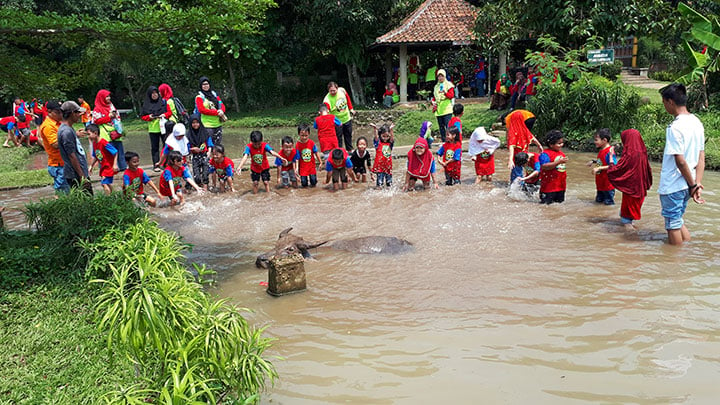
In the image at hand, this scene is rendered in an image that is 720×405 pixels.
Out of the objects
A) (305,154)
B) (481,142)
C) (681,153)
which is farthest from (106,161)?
(681,153)

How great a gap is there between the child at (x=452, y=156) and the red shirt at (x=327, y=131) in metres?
2.35

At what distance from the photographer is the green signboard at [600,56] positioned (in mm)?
13422

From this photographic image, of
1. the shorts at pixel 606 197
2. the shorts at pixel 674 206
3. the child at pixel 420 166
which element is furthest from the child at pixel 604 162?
the child at pixel 420 166

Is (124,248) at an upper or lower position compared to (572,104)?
lower

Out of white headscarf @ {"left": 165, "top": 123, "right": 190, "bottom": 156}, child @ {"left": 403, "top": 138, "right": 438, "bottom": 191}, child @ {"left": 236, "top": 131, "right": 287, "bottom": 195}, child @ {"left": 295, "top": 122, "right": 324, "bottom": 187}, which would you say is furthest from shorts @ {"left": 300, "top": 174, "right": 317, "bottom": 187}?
white headscarf @ {"left": 165, "top": 123, "right": 190, "bottom": 156}

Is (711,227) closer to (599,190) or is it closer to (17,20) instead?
(599,190)

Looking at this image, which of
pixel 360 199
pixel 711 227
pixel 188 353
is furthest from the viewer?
pixel 360 199

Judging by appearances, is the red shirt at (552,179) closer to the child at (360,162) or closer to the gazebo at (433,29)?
the child at (360,162)

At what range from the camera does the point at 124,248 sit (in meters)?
4.51

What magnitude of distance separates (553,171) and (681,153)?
98.1 inches

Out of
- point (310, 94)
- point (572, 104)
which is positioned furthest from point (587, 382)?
point (310, 94)

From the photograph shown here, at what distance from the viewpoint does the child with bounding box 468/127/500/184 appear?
30.1ft

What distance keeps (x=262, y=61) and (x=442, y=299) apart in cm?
2238

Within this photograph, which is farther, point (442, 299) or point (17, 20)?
point (442, 299)
